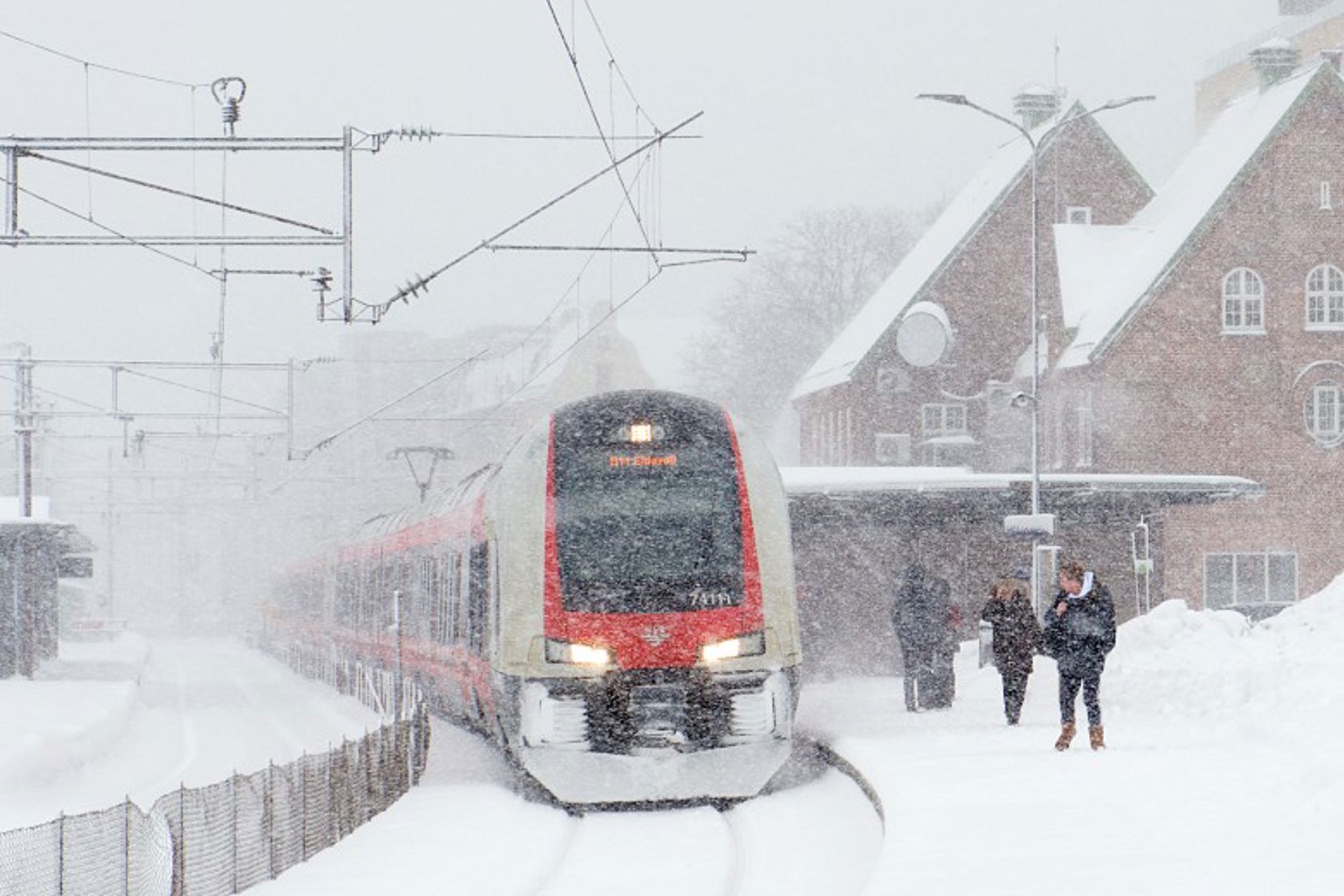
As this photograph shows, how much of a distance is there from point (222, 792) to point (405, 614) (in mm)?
14535

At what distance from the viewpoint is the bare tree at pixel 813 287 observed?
7481 centimetres

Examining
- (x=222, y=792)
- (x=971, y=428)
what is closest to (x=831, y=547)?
(x=971, y=428)

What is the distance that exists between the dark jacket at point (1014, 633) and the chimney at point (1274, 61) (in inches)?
1256

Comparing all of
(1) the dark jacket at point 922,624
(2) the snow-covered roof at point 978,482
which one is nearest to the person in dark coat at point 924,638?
(1) the dark jacket at point 922,624

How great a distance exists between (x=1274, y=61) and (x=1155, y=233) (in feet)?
15.5

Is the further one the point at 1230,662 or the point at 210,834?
the point at 1230,662

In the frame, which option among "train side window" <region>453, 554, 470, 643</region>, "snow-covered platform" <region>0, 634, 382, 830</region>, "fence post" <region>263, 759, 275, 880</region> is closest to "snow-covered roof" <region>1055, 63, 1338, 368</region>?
"snow-covered platform" <region>0, 634, 382, 830</region>

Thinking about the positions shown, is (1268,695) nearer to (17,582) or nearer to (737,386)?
(17,582)

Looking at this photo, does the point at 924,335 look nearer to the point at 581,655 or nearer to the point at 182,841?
the point at 581,655

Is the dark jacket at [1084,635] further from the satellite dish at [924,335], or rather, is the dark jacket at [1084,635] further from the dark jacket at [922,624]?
the satellite dish at [924,335]

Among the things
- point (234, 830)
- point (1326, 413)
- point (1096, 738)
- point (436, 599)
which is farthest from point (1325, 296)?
point (234, 830)

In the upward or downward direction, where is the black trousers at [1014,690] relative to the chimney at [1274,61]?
downward

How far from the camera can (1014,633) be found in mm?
19938

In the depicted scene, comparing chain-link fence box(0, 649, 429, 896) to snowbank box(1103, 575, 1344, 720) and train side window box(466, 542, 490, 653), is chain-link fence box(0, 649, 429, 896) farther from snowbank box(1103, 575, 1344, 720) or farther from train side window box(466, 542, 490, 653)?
snowbank box(1103, 575, 1344, 720)
